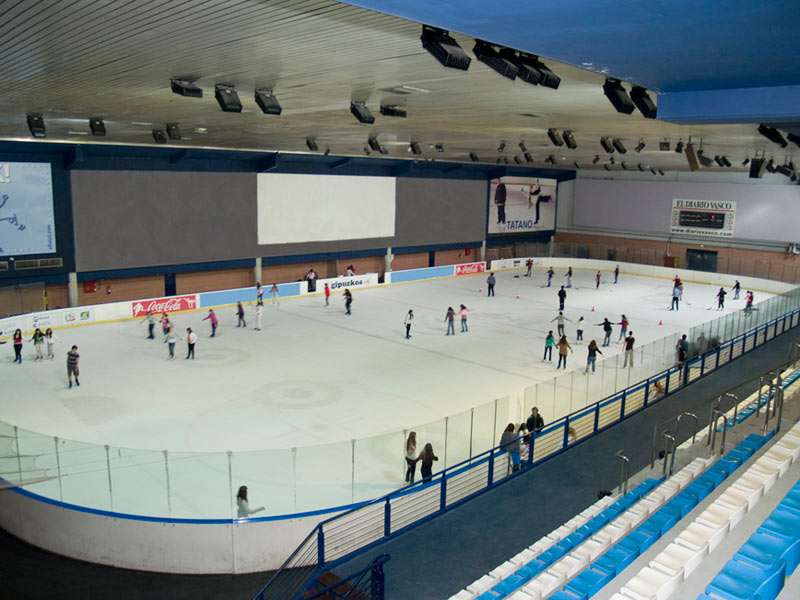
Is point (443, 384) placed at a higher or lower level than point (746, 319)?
lower

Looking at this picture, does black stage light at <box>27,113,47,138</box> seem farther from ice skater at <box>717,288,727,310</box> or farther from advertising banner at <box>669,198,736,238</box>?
advertising banner at <box>669,198,736,238</box>

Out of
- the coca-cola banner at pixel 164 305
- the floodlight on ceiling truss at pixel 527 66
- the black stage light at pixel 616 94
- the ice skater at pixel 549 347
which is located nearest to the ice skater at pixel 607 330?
the ice skater at pixel 549 347

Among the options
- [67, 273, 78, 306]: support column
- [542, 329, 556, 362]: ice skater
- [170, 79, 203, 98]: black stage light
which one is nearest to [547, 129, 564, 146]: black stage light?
[542, 329, 556, 362]: ice skater

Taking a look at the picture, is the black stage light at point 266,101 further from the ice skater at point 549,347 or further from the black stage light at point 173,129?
the ice skater at point 549,347

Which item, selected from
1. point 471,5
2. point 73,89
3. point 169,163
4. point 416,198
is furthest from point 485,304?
point 471,5

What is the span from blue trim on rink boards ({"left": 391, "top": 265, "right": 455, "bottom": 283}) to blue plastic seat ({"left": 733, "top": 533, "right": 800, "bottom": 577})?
104 feet

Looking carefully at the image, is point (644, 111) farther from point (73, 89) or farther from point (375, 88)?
point (73, 89)

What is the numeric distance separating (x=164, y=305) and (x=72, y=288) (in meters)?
3.73

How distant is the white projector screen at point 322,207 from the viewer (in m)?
33.4

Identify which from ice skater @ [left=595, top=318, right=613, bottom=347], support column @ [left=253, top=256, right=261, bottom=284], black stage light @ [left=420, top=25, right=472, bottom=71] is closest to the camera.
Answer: black stage light @ [left=420, top=25, right=472, bottom=71]

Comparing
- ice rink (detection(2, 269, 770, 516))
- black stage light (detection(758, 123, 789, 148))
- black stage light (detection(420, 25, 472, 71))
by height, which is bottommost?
ice rink (detection(2, 269, 770, 516))

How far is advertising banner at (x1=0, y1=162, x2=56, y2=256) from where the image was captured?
24422 mm

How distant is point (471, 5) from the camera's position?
3.91 metres

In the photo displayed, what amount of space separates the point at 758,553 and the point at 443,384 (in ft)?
42.4
